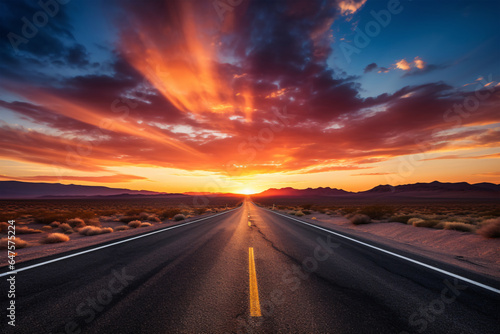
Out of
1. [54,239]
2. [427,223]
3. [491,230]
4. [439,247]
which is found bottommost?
[439,247]

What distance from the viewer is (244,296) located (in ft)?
12.5

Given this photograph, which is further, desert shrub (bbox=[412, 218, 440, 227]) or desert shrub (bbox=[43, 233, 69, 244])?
desert shrub (bbox=[412, 218, 440, 227])

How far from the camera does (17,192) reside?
198 metres

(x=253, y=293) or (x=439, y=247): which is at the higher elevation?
(x=253, y=293)

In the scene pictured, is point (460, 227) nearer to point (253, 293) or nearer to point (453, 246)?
point (453, 246)

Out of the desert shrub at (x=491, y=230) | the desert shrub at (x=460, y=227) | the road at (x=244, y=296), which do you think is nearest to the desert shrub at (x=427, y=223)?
the desert shrub at (x=460, y=227)

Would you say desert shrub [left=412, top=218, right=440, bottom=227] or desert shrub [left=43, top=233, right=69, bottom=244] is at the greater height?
desert shrub [left=412, top=218, right=440, bottom=227]

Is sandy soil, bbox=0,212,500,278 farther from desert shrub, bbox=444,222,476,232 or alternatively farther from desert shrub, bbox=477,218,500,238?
desert shrub, bbox=444,222,476,232

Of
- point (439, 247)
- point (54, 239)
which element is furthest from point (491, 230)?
point (54, 239)

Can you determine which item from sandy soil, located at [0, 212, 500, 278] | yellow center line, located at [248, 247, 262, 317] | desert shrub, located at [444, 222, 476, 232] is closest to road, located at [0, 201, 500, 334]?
yellow center line, located at [248, 247, 262, 317]

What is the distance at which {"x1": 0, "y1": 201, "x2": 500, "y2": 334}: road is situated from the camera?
2963 mm

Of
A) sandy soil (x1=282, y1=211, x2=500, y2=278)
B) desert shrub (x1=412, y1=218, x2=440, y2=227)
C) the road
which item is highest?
desert shrub (x1=412, y1=218, x2=440, y2=227)

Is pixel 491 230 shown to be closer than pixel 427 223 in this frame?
Yes

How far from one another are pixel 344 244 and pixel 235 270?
538cm
